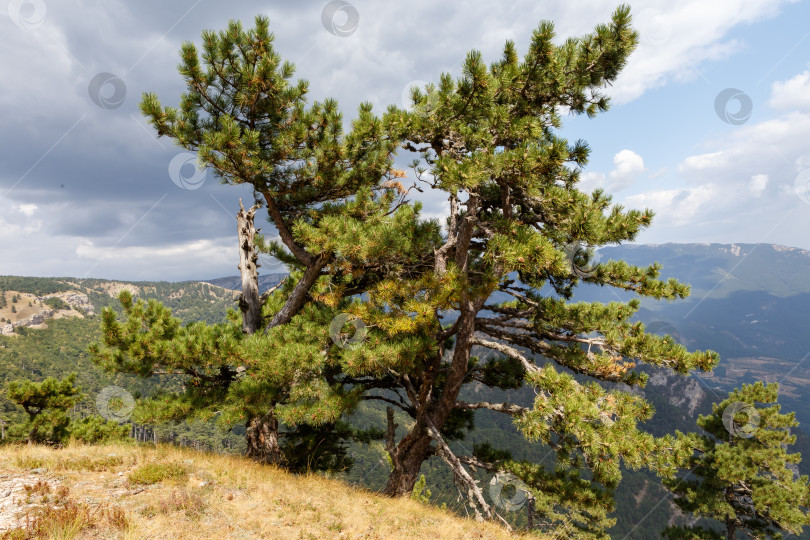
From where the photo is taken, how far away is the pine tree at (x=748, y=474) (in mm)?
18188

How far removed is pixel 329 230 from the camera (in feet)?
24.8

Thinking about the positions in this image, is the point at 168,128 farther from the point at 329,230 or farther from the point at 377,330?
the point at 377,330

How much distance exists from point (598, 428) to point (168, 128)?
1024cm

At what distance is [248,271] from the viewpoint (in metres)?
10.2
